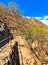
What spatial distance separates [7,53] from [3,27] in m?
7.44

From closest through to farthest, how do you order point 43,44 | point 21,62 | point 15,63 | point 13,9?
point 15,63 → point 21,62 → point 43,44 → point 13,9

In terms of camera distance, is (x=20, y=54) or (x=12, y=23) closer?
(x=20, y=54)

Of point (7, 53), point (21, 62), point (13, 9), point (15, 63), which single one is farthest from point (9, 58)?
point (13, 9)

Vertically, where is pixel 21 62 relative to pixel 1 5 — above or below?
below

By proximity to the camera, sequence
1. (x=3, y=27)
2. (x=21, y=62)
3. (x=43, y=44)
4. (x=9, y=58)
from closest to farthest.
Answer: (x=9, y=58) < (x=21, y=62) < (x=3, y=27) < (x=43, y=44)

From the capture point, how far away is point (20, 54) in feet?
108

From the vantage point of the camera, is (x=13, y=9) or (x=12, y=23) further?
(x=13, y=9)

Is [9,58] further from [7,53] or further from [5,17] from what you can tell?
[5,17]

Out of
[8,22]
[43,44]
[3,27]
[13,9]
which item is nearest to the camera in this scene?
[3,27]

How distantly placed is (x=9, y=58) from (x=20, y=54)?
18.6 feet

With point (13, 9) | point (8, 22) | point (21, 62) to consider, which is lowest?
point (21, 62)

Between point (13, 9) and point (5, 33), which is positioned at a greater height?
point (13, 9)

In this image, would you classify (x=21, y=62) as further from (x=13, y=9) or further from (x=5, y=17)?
(x=13, y=9)

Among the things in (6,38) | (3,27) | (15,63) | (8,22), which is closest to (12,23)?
(8,22)
